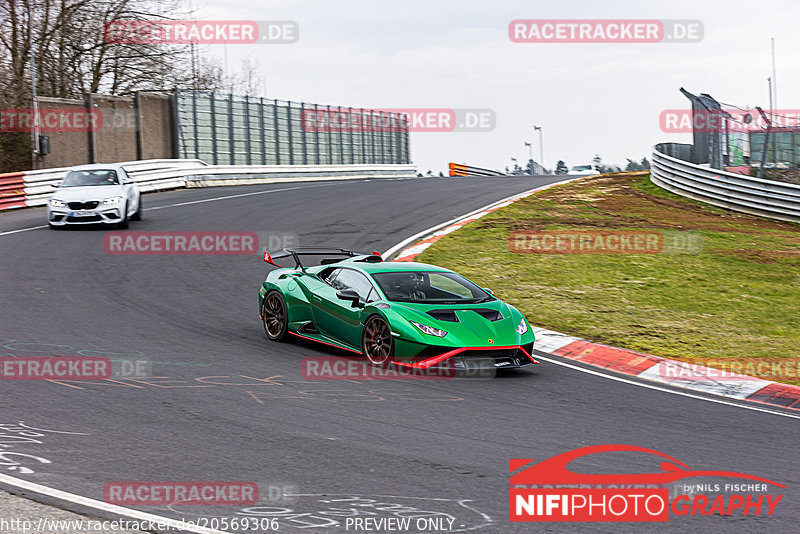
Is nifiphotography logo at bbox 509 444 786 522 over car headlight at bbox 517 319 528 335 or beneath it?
beneath

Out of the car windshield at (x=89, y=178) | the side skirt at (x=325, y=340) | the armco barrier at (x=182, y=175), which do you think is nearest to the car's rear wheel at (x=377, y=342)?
the side skirt at (x=325, y=340)

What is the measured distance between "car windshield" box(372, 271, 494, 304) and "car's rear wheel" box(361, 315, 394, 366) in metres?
0.38

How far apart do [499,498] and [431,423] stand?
1.88 metres

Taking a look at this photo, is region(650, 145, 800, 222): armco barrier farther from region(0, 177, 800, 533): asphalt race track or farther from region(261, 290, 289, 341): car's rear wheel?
region(261, 290, 289, 341): car's rear wheel

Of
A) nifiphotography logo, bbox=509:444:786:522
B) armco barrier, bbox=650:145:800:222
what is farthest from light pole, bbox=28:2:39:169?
→ nifiphotography logo, bbox=509:444:786:522

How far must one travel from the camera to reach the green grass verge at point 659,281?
1204cm

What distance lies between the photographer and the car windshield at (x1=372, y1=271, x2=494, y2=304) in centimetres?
1024

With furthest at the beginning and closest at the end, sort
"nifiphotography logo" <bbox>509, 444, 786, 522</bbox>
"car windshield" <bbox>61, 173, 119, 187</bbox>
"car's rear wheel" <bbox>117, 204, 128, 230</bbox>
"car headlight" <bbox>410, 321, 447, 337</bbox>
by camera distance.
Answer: "car windshield" <bbox>61, 173, 119, 187</bbox> < "car's rear wheel" <bbox>117, 204, 128, 230</bbox> < "car headlight" <bbox>410, 321, 447, 337</bbox> < "nifiphotography logo" <bbox>509, 444, 786, 522</bbox>

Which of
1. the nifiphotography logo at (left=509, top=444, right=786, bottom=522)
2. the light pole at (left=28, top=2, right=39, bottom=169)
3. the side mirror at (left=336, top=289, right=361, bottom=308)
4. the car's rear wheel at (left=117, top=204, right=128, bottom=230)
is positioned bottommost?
the nifiphotography logo at (left=509, top=444, right=786, bottom=522)

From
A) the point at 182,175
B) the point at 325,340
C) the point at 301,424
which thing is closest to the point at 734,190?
the point at 325,340

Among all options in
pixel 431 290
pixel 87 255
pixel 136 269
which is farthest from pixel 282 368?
pixel 87 255

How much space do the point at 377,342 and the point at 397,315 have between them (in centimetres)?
46

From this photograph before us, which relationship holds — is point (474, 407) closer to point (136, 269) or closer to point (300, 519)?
point (300, 519)

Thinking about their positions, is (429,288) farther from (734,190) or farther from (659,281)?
(734,190)
